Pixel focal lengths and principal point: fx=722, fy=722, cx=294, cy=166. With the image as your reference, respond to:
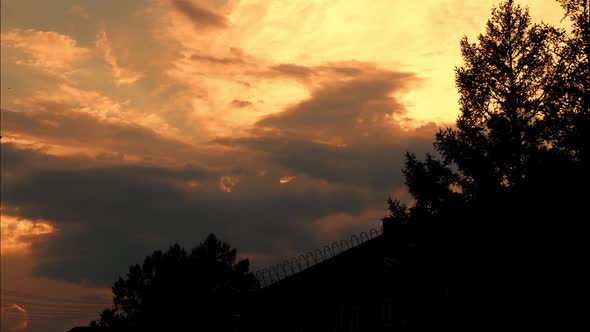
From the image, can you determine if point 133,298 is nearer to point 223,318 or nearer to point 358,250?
point 223,318

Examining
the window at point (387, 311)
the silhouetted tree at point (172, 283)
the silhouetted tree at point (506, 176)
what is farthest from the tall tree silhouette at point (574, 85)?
the silhouetted tree at point (172, 283)

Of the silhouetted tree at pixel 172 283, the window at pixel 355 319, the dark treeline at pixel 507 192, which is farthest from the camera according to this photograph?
the silhouetted tree at pixel 172 283

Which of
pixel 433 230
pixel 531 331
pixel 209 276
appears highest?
pixel 209 276

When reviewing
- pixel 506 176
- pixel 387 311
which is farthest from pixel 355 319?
pixel 506 176

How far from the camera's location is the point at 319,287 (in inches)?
1736

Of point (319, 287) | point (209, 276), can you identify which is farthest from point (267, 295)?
point (209, 276)

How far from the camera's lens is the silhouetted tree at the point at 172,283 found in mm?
97750

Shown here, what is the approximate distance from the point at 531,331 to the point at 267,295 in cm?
2466

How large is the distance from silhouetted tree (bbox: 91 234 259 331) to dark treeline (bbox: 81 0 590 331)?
61.7 meters

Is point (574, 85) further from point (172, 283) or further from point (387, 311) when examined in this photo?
point (172, 283)

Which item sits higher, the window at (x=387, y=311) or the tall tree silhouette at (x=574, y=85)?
the tall tree silhouette at (x=574, y=85)

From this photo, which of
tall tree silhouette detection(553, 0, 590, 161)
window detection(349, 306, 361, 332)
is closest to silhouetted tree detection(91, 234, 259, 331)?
window detection(349, 306, 361, 332)

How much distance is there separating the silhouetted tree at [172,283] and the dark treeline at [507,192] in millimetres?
61706

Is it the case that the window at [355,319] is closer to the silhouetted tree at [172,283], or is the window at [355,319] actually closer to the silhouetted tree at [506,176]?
the silhouetted tree at [506,176]
